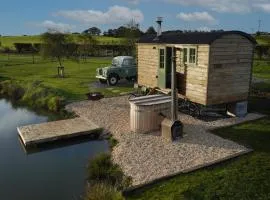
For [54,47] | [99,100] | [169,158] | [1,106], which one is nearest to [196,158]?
[169,158]

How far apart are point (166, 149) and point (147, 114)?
6.23 feet

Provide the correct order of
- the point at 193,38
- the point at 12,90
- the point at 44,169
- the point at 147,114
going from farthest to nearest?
the point at 12,90 → the point at 193,38 → the point at 147,114 → the point at 44,169

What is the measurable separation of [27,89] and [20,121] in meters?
5.36

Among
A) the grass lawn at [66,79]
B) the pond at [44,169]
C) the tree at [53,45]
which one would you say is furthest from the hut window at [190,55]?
the tree at [53,45]

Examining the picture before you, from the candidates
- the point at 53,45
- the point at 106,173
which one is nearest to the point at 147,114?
the point at 106,173

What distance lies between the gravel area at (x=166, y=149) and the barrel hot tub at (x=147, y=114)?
0.30 metres

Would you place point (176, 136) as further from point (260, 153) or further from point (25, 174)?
point (25, 174)

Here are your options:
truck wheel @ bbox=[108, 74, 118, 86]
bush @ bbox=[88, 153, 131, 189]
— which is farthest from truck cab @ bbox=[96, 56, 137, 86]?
bush @ bbox=[88, 153, 131, 189]

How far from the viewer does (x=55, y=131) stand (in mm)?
12641

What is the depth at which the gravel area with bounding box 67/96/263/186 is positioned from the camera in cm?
898

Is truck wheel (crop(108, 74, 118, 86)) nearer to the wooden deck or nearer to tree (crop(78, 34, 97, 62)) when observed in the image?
the wooden deck

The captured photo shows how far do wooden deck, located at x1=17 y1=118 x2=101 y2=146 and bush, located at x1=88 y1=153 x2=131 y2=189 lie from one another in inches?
112

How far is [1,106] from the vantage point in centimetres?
1900

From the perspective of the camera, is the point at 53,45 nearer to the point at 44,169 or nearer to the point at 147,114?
the point at 147,114
